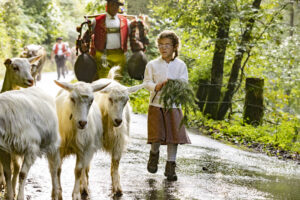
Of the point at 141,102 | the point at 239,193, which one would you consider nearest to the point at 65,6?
the point at 141,102

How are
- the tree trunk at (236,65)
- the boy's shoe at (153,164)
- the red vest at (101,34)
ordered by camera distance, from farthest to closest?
the tree trunk at (236,65) < the red vest at (101,34) < the boy's shoe at (153,164)

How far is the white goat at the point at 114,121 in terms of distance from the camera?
6219mm

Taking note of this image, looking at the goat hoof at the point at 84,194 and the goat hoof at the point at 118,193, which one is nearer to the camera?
the goat hoof at the point at 84,194

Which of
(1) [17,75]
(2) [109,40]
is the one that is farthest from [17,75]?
(2) [109,40]

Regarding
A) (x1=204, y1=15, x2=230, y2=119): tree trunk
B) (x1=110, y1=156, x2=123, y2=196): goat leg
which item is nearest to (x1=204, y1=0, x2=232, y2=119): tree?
(x1=204, y1=15, x2=230, y2=119): tree trunk

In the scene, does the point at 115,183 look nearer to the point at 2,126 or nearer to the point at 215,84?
the point at 2,126

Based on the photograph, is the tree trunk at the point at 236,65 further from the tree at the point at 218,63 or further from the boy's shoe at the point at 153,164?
the boy's shoe at the point at 153,164

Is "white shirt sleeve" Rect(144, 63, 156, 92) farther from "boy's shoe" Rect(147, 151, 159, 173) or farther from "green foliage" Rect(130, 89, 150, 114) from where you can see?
"green foliage" Rect(130, 89, 150, 114)

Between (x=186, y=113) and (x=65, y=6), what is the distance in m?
41.0

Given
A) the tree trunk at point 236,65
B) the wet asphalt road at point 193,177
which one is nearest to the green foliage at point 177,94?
the wet asphalt road at point 193,177

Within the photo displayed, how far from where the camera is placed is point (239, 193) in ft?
21.9

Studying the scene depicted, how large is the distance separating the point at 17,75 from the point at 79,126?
1.70 metres

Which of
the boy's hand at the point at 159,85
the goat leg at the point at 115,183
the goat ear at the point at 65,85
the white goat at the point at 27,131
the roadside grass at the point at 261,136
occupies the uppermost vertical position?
the goat ear at the point at 65,85

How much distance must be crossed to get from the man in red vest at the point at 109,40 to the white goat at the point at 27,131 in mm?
3168
